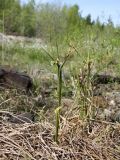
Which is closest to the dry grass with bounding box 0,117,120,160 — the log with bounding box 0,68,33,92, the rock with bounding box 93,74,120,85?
the log with bounding box 0,68,33,92

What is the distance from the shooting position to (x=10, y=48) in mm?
14695

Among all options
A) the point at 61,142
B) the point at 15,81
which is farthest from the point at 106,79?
the point at 61,142

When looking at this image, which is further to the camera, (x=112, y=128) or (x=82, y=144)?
(x=112, y=128)

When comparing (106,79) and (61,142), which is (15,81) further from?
(61,142)

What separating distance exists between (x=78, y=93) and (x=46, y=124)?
14.2 inches

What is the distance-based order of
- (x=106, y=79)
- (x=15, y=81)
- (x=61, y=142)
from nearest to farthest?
(x=61, y=142) → (x=15, y=81) → (x=106, y=79)

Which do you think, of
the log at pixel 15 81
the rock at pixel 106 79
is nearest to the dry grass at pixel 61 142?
the log at pixel 15 81

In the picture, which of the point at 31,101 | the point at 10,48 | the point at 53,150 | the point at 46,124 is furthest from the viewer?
the point at 10,48

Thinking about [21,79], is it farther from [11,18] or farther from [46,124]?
[11,18]

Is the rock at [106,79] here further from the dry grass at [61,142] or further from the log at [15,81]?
the dry grass at [61,142]

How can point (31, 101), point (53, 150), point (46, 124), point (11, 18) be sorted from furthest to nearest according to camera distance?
1. point (11, 18)
2. point (31, 101)
3. point (46, 124)
4. point (53, 150)

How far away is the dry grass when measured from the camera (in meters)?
2.88

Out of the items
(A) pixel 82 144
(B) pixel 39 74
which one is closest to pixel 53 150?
(A) pixel 82 144

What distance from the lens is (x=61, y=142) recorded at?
119 inches
